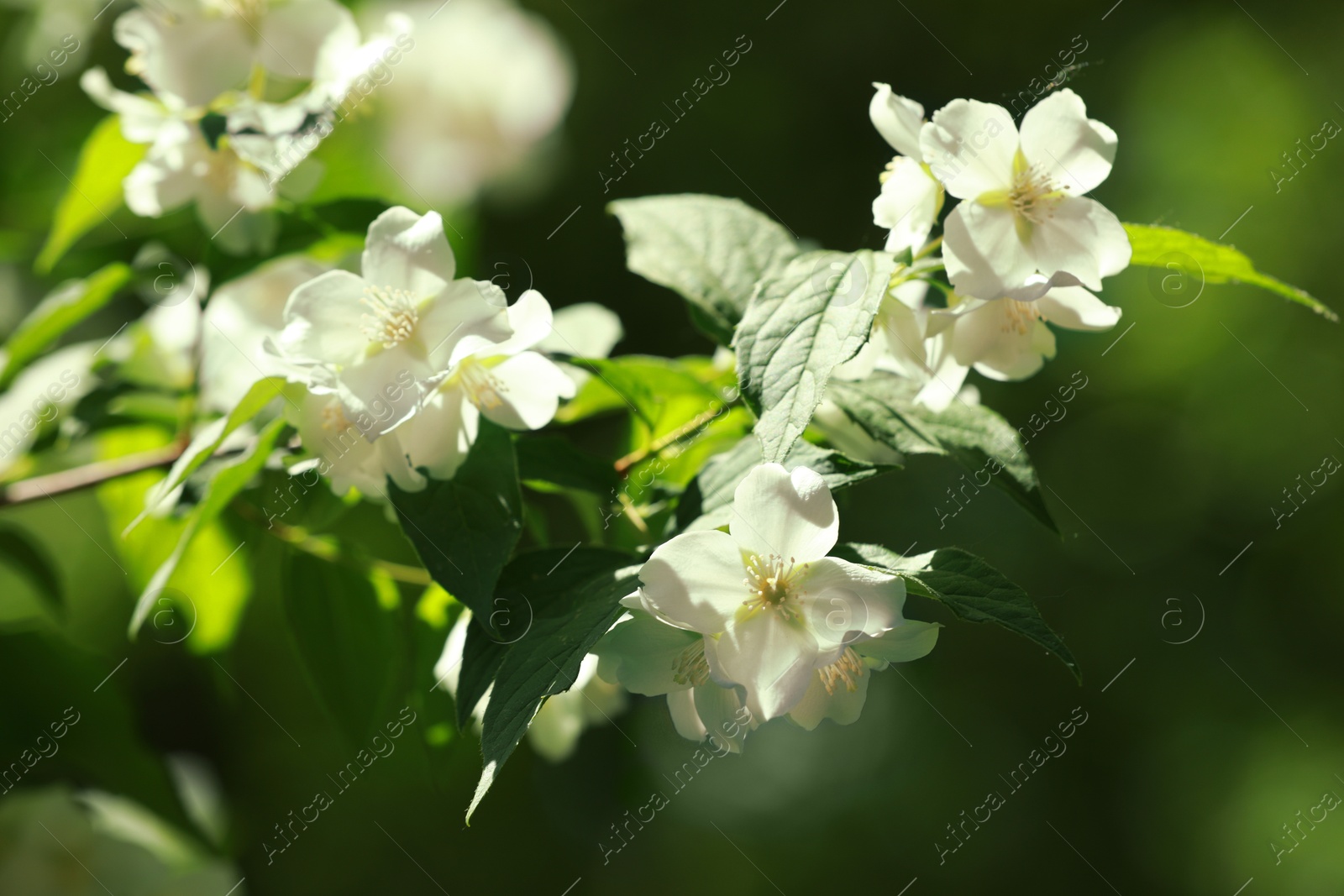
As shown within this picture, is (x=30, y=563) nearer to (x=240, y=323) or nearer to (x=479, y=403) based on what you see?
(x=240, y=323)

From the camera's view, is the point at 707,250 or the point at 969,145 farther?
the point at 707,250

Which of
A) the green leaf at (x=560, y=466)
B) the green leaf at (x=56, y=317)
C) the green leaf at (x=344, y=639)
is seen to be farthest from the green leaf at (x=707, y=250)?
the green leaf at (x=56, y=317)

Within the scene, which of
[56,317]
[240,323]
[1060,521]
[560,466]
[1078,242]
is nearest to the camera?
[1078,242]

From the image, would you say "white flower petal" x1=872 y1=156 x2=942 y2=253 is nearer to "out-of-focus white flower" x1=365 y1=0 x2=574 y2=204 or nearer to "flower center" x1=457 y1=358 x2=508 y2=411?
"flower center" x1=457 y1=358 x2=508 y2=411

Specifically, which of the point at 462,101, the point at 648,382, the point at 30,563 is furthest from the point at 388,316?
the point at 462,101

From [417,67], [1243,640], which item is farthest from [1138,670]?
[417,67]

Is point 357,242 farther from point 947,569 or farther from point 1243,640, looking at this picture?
point 1243,640

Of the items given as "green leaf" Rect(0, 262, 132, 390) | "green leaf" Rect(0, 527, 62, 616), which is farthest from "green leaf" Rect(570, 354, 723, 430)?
"green leaf" Rect(0, 527, 62, 616)

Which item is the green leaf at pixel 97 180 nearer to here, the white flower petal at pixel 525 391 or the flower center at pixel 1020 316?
the white flower petal at pixel 525 391
